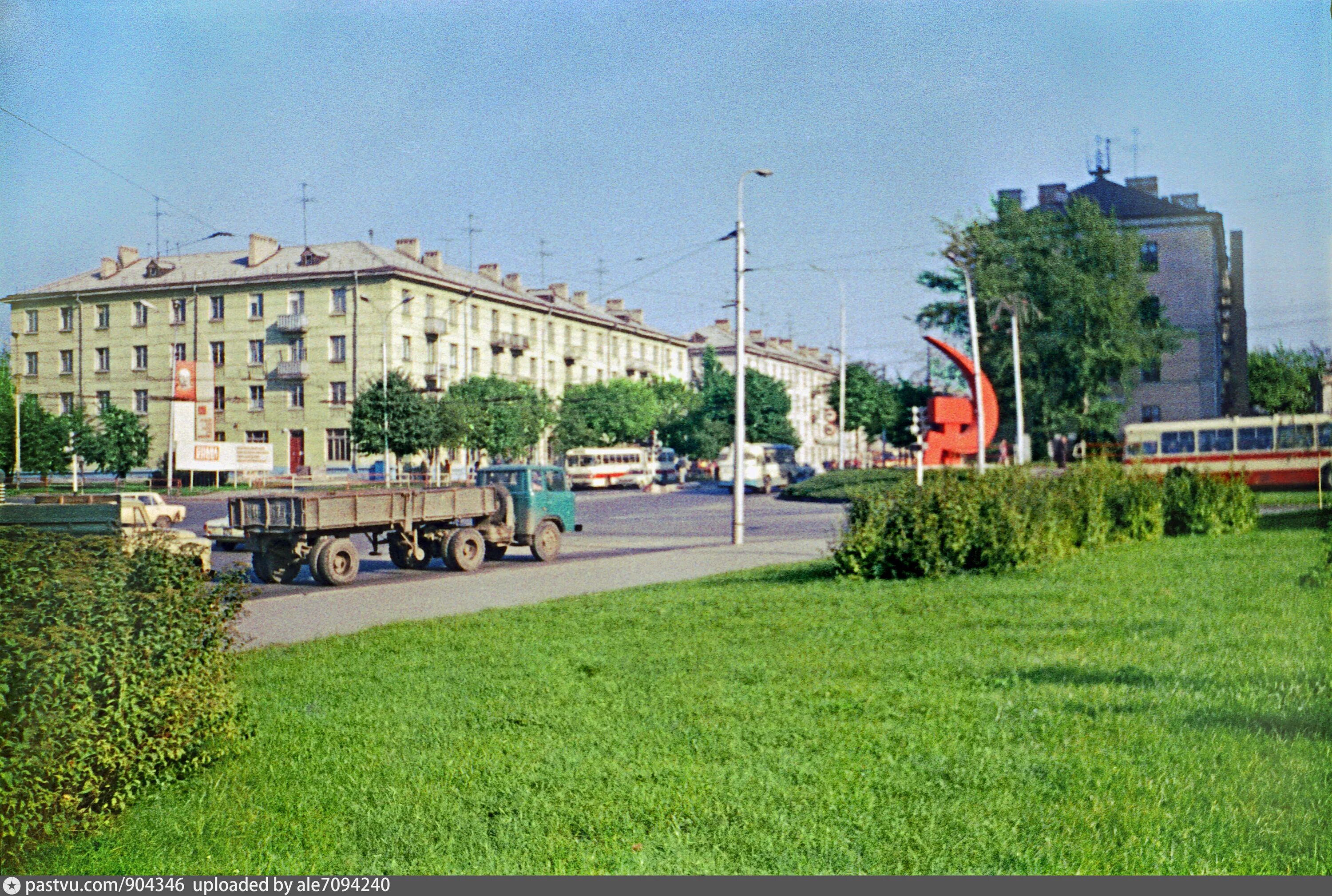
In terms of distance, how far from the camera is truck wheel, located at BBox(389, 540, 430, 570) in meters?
18.8

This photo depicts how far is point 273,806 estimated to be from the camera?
466 cm

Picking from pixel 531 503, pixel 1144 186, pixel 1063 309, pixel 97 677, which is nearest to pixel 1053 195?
pixel 1063 309

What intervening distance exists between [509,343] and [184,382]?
22.8 ft

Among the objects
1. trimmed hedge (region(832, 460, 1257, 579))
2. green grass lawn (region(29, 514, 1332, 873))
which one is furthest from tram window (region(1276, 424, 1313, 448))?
green grass lawn (region(29, 514, 1332, 873))

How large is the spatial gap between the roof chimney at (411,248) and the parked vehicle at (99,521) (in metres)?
2.92

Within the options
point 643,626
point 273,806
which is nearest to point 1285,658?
point 643,626

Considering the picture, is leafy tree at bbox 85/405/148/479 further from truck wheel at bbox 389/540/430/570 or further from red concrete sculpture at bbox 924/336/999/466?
red concrete sculpture at bbox 924/336/999/466

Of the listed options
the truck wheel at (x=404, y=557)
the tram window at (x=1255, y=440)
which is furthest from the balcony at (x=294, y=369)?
the tram window at (x=1255, y=440)

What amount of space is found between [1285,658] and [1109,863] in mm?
4220

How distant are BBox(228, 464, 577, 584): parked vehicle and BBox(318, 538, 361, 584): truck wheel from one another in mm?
13

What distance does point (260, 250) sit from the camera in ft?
30.2

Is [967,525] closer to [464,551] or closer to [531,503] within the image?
[464,551]

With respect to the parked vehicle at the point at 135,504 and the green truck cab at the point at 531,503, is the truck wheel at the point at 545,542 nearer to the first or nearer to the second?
the green truck cab at the point at 531,503

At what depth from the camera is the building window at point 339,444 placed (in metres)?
12.7
